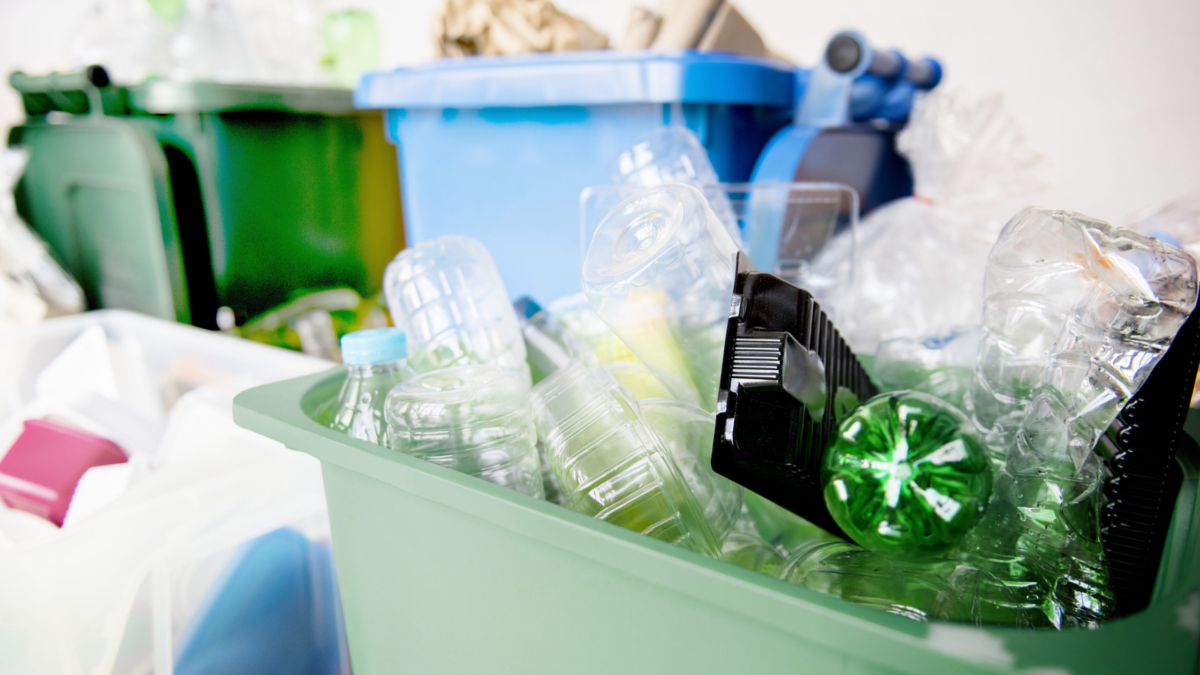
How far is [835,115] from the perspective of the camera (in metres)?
0.93

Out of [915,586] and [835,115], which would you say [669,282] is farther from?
[835,115]

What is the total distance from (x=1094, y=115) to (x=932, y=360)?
3.01 ft

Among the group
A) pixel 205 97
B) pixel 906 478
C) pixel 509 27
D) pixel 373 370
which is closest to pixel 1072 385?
pixel 906 478

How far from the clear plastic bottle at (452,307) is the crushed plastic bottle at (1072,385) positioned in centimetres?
41

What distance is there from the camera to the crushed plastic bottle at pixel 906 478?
38 centimetres

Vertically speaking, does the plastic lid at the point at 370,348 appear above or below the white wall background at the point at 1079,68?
below

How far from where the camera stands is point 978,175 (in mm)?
1047

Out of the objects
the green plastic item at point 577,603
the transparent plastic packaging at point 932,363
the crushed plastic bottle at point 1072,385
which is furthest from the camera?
the transparent plastic packaging at point 932,363

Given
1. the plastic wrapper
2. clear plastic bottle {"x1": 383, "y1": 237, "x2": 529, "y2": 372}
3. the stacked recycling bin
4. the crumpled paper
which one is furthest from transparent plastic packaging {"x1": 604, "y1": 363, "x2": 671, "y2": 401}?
the crumpled paper

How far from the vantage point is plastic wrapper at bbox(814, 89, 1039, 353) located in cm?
97

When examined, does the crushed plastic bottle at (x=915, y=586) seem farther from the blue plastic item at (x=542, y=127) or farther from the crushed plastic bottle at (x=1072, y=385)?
the blue plastic item at (x=542, y=127)

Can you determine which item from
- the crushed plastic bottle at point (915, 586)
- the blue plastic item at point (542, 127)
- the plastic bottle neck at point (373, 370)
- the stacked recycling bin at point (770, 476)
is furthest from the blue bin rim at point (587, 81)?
the crushed plastic bottle at point (915, 586)

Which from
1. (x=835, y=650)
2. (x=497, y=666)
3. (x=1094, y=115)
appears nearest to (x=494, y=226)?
(x=497, y=666)

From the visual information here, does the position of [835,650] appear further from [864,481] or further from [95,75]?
[95,75]
